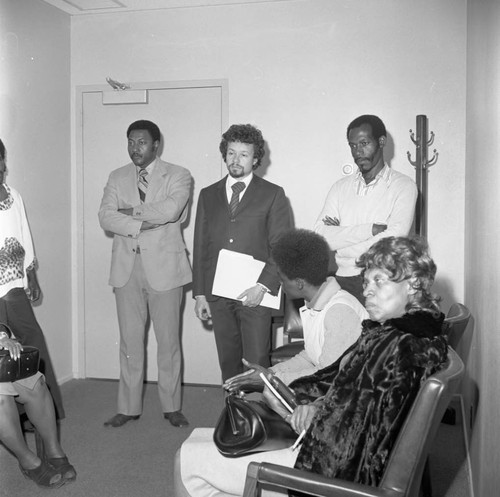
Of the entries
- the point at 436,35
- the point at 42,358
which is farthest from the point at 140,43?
the point at 42,358

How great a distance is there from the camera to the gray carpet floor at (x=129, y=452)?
3141 millimetres

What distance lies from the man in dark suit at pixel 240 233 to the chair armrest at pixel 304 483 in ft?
6.71

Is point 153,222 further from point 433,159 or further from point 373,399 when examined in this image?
point 373,399

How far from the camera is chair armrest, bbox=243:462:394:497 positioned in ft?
5.10

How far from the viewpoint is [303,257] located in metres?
2.52

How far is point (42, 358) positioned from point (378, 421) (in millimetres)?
2725

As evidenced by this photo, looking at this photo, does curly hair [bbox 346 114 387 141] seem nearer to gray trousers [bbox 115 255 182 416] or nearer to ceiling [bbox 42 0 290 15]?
gray trousers [bbox 115 255 182 416]

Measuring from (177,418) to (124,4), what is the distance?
280cm

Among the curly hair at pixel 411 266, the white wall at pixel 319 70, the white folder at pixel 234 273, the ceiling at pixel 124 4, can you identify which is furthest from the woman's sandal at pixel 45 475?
the ceiling at pixel 124 4

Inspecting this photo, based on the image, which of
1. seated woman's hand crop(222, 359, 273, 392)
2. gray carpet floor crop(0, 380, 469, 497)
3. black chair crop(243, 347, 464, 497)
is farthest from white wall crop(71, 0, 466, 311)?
black chair crop(243, 347, 464, 497)

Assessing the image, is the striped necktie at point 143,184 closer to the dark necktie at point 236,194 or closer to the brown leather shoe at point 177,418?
the dark necktie at point 236,194

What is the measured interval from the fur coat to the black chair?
0.31 ft

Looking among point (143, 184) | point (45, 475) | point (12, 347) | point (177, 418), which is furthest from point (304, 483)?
point (143, 184)

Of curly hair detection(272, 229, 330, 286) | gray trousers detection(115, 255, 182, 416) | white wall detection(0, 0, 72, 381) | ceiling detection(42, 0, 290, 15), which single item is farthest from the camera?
ceiling detection(42, 0, 290, 15)
